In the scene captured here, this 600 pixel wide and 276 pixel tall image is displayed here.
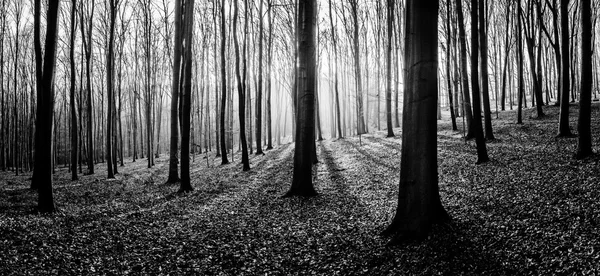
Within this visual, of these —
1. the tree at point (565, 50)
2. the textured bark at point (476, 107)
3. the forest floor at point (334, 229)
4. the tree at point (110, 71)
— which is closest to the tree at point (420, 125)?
the forest floor at point (334, 229)

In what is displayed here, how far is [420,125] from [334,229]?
253 centimetres

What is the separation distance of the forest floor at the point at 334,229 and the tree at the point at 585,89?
386 millimetres

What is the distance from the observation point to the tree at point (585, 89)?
24.0ft

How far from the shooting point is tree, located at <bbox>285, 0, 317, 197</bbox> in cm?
822

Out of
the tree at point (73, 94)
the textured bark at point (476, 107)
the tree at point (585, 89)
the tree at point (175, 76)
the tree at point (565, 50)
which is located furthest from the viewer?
the tree at point (73, 94)

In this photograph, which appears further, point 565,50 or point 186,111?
Answer: point 186,111

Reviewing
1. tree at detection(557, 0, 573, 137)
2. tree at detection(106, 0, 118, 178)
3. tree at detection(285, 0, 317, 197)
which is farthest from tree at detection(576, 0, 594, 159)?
tree at detection(106, 0, 118, 178)

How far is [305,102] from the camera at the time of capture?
8219 mm

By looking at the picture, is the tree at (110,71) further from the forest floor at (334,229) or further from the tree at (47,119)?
the tree at (47,119)

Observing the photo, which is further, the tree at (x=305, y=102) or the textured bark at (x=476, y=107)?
the textured bark at (x=476, y=107)

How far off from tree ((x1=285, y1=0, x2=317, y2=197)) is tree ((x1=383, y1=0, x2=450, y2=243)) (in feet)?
12.1

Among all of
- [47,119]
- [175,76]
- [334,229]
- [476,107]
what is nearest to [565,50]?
[476,107]

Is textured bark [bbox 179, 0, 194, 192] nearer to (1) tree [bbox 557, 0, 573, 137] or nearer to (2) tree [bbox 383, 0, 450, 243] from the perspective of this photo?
(2) tree [bbox 383, 0, 450, 243]

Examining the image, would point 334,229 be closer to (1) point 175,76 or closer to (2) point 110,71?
(1) point 175,76
